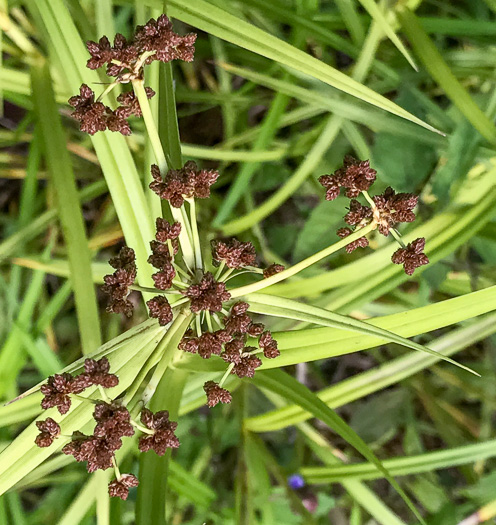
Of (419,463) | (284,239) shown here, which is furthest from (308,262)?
(284,239)

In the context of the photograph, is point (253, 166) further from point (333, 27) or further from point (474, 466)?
point (474, 466)

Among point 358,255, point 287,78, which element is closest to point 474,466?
point 358,255

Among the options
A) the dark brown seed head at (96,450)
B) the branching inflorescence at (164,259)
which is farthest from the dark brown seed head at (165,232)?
the dark brown seed head at (96,450)

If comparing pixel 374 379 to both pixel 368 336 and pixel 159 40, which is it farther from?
pixel 159 40

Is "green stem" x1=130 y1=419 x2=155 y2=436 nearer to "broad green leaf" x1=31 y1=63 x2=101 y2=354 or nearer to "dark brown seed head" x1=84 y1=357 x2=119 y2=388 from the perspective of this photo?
"dark brown seed head" x1=84 y1=357 x2=119 y2=388

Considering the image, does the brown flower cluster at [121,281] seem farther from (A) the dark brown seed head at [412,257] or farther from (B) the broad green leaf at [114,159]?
(A) the dark brown seed head at [412,257]

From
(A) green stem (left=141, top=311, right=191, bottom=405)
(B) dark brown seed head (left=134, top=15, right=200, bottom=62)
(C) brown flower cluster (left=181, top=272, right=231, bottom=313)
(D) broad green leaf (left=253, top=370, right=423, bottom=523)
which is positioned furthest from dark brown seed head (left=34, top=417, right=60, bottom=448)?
(B) dark brown seed head (left=134, top=15, right=200, bottom=62)
